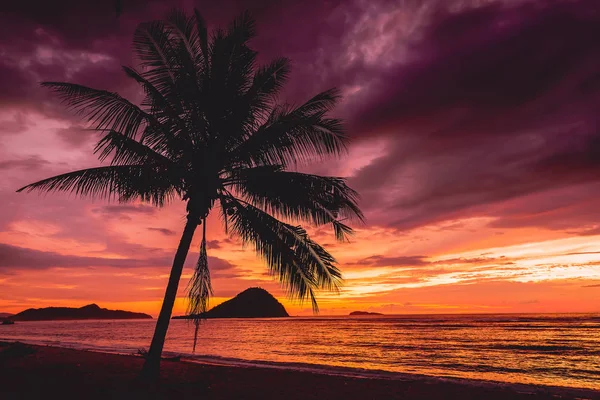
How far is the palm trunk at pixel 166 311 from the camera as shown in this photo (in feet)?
26.0

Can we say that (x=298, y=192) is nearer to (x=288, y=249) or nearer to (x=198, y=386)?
(x=288, y=249)

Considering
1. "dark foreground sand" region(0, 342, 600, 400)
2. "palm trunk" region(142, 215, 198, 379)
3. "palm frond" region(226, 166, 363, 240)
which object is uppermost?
"palm frond" region(226, 166, 363, 240)

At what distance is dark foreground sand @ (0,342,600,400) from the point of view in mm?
7082

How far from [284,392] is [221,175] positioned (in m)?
5.13

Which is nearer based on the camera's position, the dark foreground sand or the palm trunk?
the dark foreground sand

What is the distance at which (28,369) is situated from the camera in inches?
376

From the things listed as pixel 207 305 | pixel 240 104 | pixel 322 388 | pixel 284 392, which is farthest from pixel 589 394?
pixel 240 104

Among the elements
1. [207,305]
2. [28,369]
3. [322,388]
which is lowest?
[322,388]

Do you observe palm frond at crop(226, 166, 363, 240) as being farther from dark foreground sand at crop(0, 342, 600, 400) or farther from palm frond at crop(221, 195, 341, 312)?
dark foreground sand at crop(0, 342, 600, 400)

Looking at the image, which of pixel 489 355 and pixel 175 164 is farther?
pixel 489 355

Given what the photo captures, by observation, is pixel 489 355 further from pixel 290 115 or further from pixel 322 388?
pixel 290 115

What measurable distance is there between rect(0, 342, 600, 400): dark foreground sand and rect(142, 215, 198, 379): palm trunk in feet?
1.09

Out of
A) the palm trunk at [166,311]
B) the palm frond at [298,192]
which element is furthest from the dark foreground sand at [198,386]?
the palm frond at [298,192]

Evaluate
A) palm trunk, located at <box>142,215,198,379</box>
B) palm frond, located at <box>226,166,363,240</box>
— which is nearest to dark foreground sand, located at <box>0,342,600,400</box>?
palm trunk, located at <box>142,215,198,379</box>
